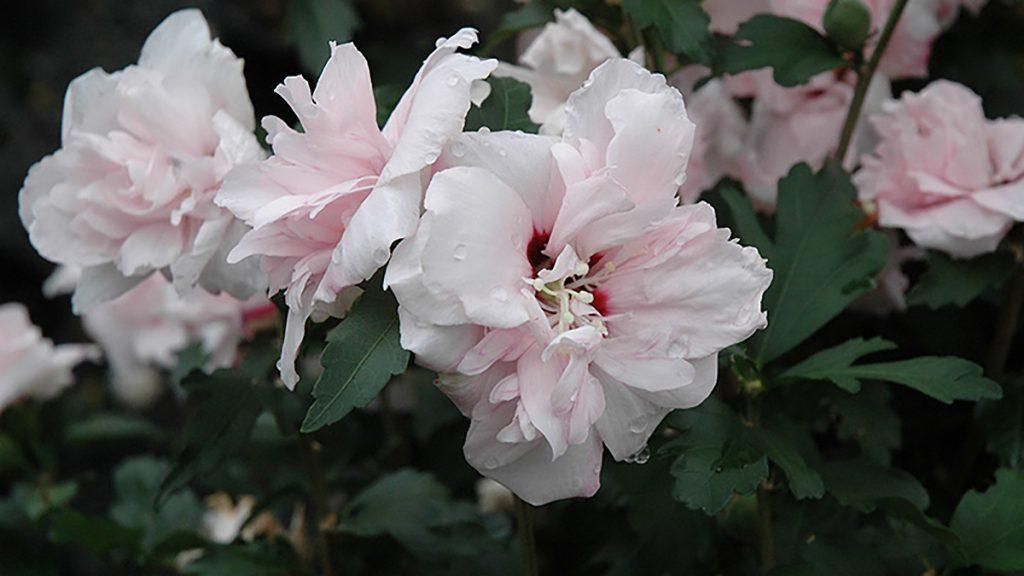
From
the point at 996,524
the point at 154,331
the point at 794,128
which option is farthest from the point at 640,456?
the point at 154,331

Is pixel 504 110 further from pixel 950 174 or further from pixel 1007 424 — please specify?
pixel 1007 424

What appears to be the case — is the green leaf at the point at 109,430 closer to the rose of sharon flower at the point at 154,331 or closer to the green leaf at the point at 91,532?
the rose of sharon flower at the point at 154,331

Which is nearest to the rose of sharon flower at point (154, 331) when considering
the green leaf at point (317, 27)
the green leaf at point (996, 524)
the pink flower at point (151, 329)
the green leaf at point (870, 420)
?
the pink flower at point (151, 329)

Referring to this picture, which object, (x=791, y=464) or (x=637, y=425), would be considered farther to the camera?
(x=791, y=464)

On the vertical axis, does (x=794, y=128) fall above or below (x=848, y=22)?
below

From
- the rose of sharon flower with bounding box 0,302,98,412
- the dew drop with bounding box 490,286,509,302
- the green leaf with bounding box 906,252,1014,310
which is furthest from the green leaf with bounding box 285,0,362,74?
the dew drop with bounding box 490,286,509,302

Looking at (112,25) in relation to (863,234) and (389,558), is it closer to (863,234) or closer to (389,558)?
(389,558)

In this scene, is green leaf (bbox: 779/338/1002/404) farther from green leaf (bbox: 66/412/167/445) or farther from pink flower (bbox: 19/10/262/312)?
green leaf (bbox: 66/412/167/445)
